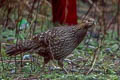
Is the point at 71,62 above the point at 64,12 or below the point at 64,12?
below

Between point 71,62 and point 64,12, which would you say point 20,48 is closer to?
point 71,62

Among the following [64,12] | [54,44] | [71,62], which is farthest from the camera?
[64,12]

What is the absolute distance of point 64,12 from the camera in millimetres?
8430

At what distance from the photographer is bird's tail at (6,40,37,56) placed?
17.4 feet

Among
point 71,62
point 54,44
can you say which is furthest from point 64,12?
point 54,44

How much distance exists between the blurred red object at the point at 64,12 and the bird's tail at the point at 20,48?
9.35 ft

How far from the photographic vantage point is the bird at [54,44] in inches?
209

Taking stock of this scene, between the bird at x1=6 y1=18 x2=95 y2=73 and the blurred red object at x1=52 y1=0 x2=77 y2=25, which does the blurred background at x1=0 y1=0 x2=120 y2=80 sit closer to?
the bird at x1=6 y1=18 x2=95 y2=73

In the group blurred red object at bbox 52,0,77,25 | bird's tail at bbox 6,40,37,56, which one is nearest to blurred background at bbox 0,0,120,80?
bird's tail at bbox 6,40,37,56

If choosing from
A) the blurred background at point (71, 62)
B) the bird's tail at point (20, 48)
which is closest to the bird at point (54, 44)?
the bird's tail at point (20, 48)

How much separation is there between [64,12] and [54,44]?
3.18 m

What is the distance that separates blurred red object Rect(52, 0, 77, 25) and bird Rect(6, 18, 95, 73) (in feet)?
9.00

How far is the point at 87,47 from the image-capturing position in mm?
7066

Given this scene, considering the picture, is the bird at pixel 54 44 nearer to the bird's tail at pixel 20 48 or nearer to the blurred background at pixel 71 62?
the bird's tail at pixel 20 48
